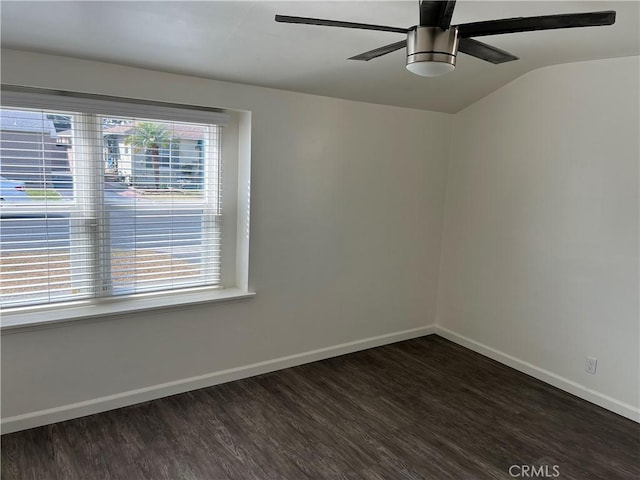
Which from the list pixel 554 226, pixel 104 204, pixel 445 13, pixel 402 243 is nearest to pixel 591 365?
pixel 554 226

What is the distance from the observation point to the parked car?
97.4 inches

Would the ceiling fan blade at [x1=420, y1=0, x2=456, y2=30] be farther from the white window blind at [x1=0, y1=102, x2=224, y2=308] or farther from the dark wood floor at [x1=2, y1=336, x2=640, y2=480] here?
the dark wood floor at [x1=2, y1=336, x2=640, y2=480]

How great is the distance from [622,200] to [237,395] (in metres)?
2.79

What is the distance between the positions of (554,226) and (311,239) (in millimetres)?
1761

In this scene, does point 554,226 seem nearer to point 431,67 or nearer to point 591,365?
point 591,365

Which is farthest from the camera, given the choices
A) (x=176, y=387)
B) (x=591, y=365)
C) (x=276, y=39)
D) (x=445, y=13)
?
(x=591, y=365)

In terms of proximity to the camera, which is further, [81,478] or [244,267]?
[244,267]

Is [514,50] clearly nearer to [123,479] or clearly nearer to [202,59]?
[202,59]

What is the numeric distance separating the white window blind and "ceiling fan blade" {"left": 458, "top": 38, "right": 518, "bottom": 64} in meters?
1.71

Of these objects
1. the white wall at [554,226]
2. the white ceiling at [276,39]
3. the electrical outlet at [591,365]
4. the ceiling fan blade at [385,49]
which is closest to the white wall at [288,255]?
the white ceiling at [276,39]

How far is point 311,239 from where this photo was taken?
3.47 m

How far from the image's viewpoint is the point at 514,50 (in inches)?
113

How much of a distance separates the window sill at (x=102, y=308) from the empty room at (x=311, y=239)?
0.02 meters

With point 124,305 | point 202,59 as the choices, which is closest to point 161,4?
point 202,59
